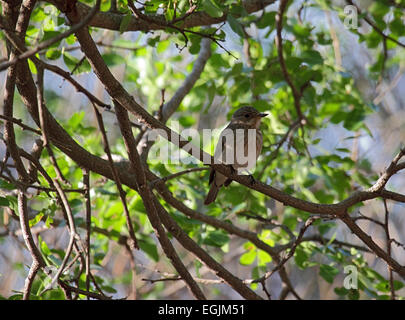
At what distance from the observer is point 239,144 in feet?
18.2

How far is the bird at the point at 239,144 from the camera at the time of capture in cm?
526

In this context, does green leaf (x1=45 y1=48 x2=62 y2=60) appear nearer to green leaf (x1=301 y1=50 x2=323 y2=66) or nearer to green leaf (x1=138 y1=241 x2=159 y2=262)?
green leaf (x1=138 y1=241 x2=159 y2=262)

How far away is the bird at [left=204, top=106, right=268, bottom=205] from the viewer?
526 centimetres

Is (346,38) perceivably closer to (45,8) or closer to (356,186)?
(356,186)

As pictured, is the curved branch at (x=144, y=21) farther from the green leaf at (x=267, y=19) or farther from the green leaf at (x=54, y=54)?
the green leaf at (x=54, y=54)

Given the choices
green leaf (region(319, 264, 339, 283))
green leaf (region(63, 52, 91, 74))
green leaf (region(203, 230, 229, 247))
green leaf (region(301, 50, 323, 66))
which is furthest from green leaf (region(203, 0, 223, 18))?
green leaf (region(319, 264, 339, 283))

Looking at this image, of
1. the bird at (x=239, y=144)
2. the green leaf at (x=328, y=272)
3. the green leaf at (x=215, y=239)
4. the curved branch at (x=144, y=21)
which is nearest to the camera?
the curved branch at (x=144, y=21)

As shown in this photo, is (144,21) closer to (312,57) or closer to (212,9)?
(212,9)

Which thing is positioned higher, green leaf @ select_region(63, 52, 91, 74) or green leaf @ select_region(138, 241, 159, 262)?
green leaf @ select_region(63, 52, 91, 74)

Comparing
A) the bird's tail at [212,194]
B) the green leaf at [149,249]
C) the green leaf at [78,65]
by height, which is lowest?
the green leaf at [149,249]

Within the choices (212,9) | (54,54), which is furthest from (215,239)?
(212,9)

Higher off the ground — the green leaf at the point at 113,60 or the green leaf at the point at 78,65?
the green leaf at the point at 113,60

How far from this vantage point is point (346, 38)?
27.3 ft

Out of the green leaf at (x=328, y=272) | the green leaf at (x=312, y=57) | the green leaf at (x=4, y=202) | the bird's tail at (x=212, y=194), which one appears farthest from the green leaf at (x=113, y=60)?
the green leaf at (x=328, y=272)
